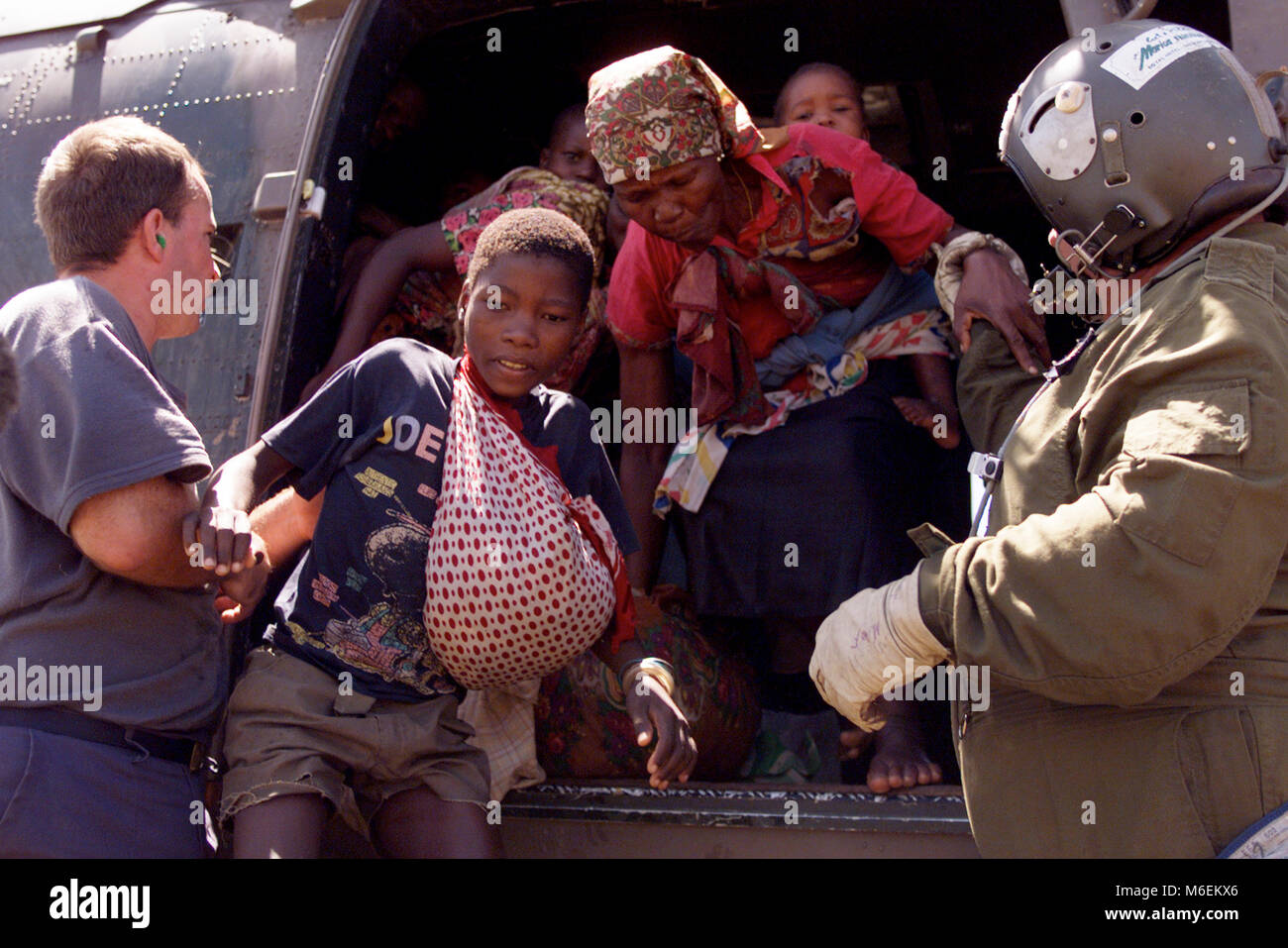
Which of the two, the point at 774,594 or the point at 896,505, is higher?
the point at 896,505

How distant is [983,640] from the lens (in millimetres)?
1665

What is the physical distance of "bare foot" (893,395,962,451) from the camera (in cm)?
280

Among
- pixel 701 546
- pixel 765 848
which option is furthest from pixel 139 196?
pixel 765 848

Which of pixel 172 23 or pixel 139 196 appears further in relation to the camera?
pixel 172 23

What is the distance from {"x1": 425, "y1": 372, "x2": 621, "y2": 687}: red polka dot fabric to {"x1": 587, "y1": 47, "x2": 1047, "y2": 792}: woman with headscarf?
721 mm

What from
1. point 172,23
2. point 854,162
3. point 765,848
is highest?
point 172,23

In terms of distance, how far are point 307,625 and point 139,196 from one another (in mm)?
792

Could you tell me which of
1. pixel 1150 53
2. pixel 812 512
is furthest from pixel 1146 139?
pixel 812 512

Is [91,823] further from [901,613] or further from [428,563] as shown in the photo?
[901,613]

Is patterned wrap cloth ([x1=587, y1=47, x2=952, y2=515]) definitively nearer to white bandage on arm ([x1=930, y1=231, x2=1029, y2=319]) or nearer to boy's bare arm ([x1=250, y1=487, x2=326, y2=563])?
white bandage on arm ([x1=930, y1=231, x2=1029, y2=319])

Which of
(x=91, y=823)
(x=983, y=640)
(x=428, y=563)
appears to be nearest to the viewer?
(x=983, y=640)

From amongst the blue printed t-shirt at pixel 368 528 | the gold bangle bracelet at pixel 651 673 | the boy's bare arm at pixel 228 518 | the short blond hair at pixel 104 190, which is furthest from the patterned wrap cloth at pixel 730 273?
the boy's bare arm at pixel 228 518

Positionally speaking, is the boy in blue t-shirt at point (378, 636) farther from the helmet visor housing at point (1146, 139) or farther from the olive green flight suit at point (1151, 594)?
the helmet visor housing at point (1146, 139)

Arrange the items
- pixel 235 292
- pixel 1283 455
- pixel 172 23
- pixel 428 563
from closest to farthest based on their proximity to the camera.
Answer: pixel 1283 455 < pixel 428 563 < pixel 235 292 < pixel 172 23
